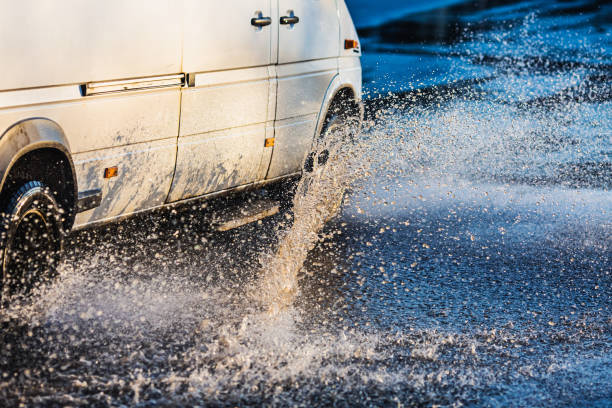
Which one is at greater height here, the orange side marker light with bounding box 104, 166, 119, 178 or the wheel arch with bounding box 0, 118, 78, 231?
the wheel arch with bounding box 0, 118, 78, 231

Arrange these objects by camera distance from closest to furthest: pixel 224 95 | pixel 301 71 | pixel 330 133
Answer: pixel 224 95 → pixel 301 71 → pixel 330 133

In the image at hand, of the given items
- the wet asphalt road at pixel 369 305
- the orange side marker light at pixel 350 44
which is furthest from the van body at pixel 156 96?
the wet asphalt road at pixel 369 305

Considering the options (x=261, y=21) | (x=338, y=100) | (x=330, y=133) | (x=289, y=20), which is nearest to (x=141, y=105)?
(x=261, y=21)

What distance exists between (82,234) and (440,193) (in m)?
3.26

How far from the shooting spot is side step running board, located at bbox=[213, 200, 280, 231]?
263 inches

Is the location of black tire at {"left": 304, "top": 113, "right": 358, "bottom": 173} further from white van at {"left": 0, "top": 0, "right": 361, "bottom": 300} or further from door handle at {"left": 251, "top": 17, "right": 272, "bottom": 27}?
door handle at {"left": 251, "top": 17, "right": 272, "bottom": 27}

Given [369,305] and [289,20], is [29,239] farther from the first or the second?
[289,20]

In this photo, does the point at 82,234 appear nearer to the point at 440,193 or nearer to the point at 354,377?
the point at 354,377

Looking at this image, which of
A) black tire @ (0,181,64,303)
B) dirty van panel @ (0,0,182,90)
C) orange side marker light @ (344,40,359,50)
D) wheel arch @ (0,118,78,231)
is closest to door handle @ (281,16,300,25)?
orange side marker light @ (344,40,359,50)

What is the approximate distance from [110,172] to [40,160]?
20.3 inches

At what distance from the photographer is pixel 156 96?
5.42m

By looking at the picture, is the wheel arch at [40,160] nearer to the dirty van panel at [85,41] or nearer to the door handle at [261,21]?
the dirty van panel at [85,41]

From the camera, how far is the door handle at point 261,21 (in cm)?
617

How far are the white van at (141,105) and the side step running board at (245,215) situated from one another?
0.89 feet
